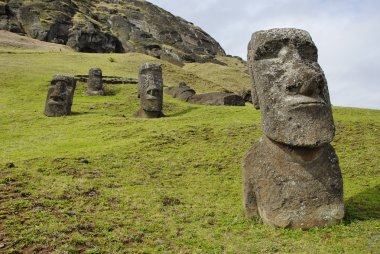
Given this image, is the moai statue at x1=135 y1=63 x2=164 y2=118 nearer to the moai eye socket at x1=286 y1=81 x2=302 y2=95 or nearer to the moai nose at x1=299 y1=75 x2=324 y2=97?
→ the moai eye socket at x1=286 y1=81 x2=302 y2=95

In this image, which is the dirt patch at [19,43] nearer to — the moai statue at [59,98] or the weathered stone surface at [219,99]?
the weathered stone surface at [219,99]

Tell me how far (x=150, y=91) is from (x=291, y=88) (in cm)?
1765

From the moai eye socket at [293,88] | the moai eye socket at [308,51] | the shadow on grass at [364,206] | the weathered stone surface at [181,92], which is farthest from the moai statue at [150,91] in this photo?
the moai eye socket at [293,88]

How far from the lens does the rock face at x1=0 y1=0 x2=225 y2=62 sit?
76625 mm

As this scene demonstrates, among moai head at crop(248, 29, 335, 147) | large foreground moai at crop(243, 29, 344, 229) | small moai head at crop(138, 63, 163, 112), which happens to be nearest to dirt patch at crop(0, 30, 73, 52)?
small moai head at crop(138, 63, 163, 112)

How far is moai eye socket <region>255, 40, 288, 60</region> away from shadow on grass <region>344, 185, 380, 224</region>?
3.65 m

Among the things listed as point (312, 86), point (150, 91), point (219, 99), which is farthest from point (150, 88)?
point (312, 86)

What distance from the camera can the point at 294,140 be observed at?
25.3 feet

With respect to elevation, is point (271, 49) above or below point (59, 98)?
above

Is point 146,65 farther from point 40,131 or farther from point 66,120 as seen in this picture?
point 40,131

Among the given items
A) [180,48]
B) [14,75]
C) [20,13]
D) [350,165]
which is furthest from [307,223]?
[180,48]

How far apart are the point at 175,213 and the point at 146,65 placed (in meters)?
17.3

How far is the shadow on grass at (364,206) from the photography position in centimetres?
851

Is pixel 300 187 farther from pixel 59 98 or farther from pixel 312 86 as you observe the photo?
pixel 59 98
